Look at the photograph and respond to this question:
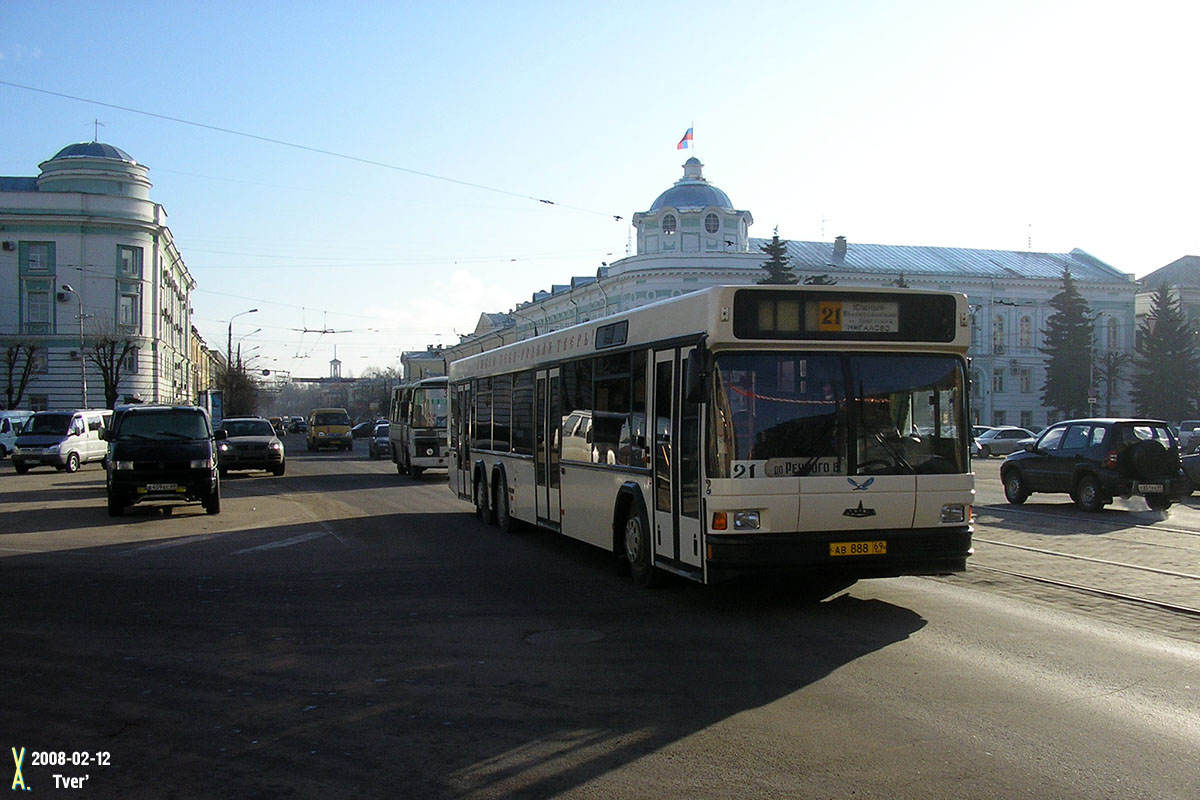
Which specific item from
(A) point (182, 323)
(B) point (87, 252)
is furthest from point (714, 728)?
(A) point (182, 323)

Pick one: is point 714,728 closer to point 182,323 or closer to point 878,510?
point 878,510

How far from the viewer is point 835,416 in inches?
358

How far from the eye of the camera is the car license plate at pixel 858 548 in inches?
354

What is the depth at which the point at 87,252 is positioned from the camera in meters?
Answer: 72.9

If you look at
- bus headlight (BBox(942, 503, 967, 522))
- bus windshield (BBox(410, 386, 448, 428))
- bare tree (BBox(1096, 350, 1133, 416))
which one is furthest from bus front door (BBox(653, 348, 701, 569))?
bare tree (BBox(1096, 350, 1133, 416))

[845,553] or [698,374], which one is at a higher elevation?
[698,374]

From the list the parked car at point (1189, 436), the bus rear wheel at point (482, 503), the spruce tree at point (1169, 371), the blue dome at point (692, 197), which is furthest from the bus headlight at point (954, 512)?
the spruce tree at point (1169, 371)

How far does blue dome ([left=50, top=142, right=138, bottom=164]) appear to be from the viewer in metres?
74.6

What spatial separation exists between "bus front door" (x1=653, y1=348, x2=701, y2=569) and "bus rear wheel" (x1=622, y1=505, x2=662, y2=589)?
316 mm

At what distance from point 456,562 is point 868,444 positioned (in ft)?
19.6

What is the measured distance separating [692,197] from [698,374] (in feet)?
205

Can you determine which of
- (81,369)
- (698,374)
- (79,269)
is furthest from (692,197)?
(698,374)

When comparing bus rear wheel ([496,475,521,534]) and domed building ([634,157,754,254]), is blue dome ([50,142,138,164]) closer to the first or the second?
domed building ([634,157,754,254])

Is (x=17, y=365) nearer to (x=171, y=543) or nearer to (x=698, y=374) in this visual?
(x=171, y=543)
